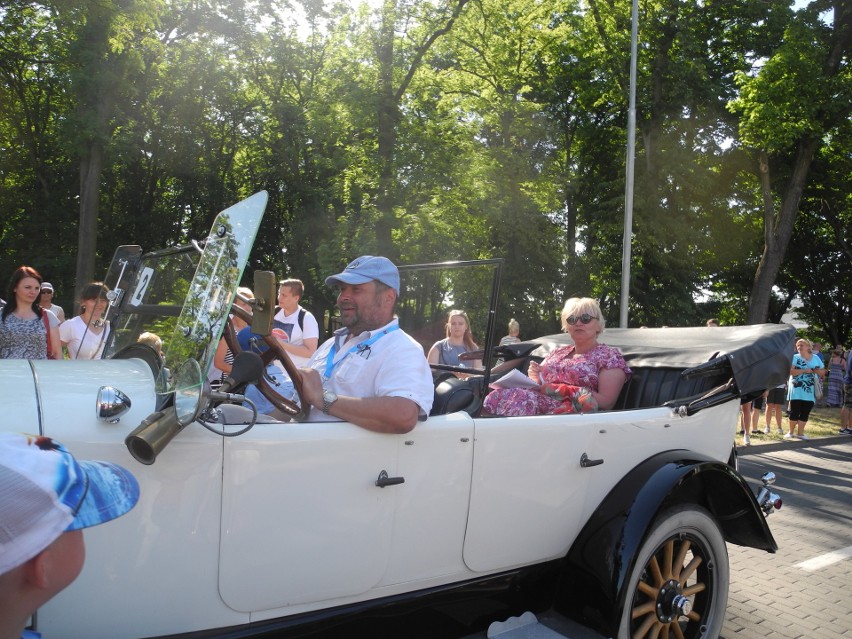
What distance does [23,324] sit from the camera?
17.9 ft

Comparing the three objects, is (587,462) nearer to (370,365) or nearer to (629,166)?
(370,365)

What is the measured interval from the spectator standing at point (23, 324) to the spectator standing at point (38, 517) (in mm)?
4947

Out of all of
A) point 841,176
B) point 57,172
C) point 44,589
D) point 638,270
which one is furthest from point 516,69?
point 44,589

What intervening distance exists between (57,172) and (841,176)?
2581cm

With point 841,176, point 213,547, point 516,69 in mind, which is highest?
point 516,69

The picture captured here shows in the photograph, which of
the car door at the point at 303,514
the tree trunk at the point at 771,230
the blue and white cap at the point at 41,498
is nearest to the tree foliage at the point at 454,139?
the tree trunk at the point at 771,230

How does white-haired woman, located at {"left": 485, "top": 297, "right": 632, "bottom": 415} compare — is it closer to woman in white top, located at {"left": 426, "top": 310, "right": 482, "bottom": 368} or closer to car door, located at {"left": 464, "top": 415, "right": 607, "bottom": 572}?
woman in white top, located at {"left": 426, "top": 310, "right": 482, "bottom": 368}

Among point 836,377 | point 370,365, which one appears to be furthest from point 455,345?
point 836,377

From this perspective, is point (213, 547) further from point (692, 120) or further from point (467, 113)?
point (692, 120)

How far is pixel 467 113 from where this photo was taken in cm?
2359

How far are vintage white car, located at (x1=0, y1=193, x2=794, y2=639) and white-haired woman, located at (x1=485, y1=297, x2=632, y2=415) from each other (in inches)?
11.9

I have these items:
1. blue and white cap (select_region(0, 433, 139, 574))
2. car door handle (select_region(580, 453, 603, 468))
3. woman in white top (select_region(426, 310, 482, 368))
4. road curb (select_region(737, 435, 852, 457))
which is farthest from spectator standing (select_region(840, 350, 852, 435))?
blue and white cap (select_region(0, 433, 139, 574))

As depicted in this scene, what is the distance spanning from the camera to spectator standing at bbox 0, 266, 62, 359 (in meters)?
5.38

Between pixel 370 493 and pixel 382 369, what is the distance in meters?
0.49
